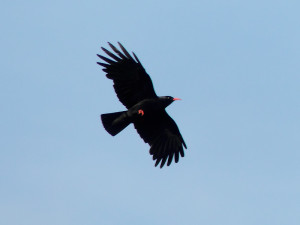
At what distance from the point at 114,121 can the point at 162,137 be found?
2.10m

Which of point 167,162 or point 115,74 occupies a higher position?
point 115,74

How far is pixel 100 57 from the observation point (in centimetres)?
2528

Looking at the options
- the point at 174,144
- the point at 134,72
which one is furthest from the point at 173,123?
the point at 134,72

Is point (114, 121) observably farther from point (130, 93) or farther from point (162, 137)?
point (162, 137)

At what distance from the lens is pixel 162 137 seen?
88.4 ft

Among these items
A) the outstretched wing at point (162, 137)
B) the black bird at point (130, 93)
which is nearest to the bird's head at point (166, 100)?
the black bird at point (130, 93)

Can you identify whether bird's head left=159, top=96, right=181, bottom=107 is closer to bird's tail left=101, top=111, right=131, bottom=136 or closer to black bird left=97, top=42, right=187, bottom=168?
black bird left=97, top=42, right=187, bottom=168

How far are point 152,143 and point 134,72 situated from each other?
252cm

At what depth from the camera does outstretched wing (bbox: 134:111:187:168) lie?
87.6 ft

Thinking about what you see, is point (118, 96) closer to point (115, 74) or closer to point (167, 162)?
point (115, 74)

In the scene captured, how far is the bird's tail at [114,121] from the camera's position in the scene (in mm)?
25422

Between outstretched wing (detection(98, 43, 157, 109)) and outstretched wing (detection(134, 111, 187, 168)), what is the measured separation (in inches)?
45.7

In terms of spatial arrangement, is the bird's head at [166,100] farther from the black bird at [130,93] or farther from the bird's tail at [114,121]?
the bird's tail at [114,121]

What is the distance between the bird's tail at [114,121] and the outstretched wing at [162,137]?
119 centimetres
